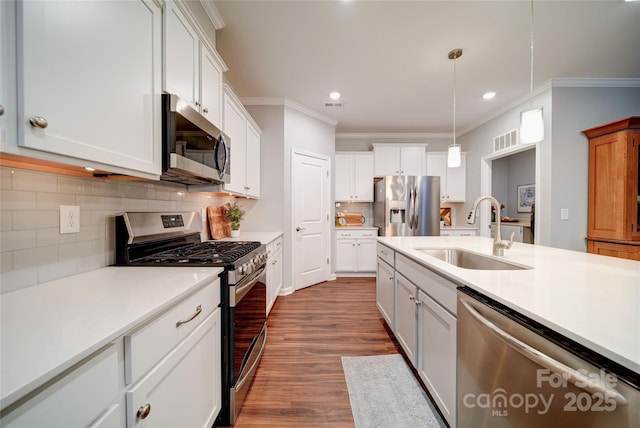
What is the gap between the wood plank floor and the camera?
1.43 metres

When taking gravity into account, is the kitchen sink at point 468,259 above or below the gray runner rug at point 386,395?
above

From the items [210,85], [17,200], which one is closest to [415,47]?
[210,85]

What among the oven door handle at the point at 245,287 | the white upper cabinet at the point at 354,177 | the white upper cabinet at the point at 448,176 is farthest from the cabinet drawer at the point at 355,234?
the oven door handle at the point at 245,287

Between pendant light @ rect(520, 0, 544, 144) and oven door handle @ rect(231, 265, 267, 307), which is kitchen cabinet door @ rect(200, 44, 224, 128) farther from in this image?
pendant light @ rect(520, 0, 544, 144)

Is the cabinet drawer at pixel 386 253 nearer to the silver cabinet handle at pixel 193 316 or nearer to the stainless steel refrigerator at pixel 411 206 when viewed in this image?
the silver cabinet handle at pixel 193 316

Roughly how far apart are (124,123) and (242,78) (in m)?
2.28

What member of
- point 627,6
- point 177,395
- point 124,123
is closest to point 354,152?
point 627,6

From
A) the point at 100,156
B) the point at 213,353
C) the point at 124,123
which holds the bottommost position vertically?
the point at 213,353

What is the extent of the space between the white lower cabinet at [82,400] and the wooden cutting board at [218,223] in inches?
72.1

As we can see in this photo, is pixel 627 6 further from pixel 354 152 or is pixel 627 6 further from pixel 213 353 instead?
pixel 213 353

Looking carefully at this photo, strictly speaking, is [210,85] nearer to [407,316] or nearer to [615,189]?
[407,316]

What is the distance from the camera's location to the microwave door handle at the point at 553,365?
1.83 feet

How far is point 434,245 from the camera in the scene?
212 cm

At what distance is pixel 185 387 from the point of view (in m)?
0.95
